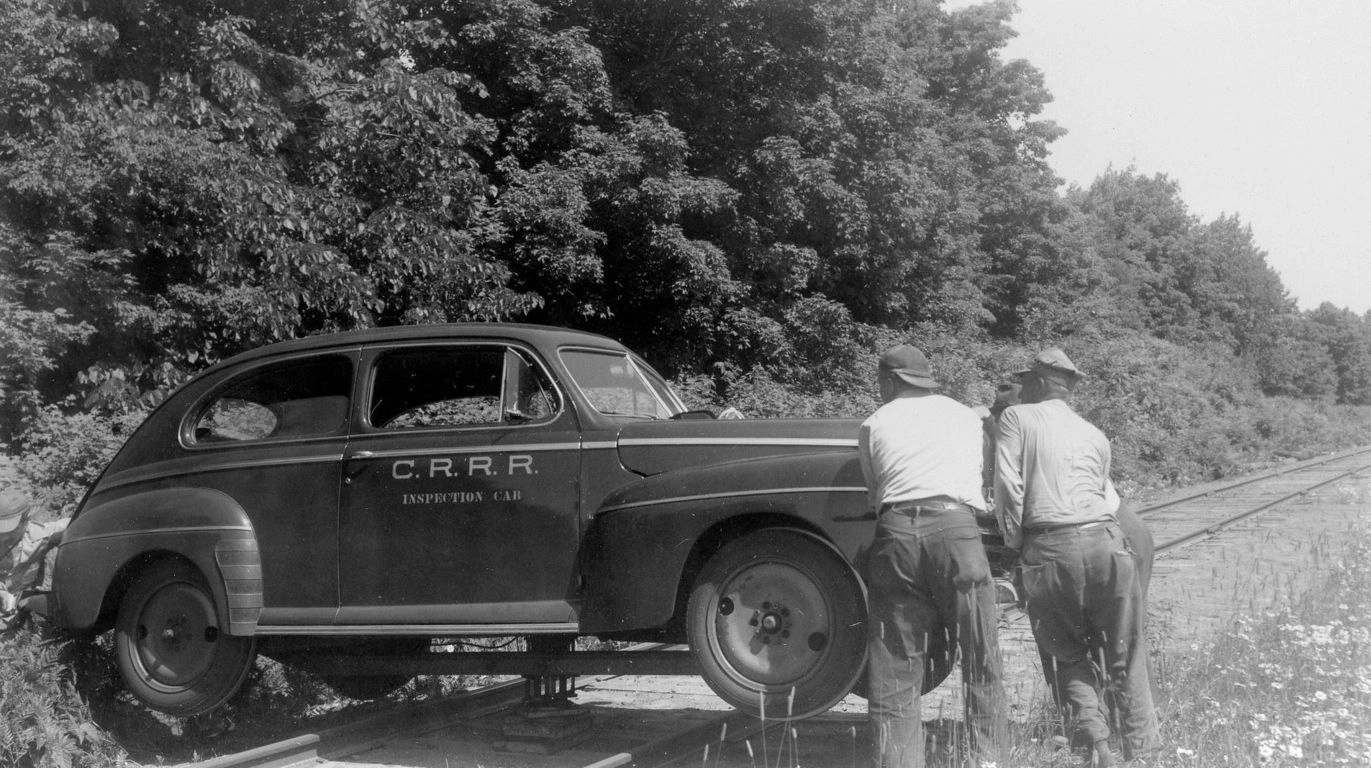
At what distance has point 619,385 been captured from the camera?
20.1ft

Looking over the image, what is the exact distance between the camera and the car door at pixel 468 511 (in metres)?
5.43

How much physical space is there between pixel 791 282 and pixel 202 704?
686 inches

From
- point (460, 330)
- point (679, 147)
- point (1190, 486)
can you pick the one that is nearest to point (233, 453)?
point (460, 330)

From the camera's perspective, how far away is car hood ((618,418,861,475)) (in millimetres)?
5320

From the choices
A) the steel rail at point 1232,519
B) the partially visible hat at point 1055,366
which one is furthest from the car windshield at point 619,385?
the steel rail at point 1232,519

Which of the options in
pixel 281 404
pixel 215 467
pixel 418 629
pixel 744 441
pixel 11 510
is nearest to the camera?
pixel 744 441

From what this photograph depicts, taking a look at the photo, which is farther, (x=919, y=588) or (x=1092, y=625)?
(x=1092, y=625)

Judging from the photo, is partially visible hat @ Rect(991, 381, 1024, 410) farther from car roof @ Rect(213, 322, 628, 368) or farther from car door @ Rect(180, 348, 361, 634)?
car door @ Rect(180, 348, 361, 634)

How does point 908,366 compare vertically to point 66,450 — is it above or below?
above

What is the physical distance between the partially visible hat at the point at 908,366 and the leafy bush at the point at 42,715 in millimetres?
4333

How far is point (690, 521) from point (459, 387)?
1891mm

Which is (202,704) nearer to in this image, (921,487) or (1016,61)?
(921,487)

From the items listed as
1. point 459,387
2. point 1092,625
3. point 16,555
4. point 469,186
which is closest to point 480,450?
point 459,387

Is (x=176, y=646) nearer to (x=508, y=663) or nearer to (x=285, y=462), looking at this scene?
(x=285, y=462)
